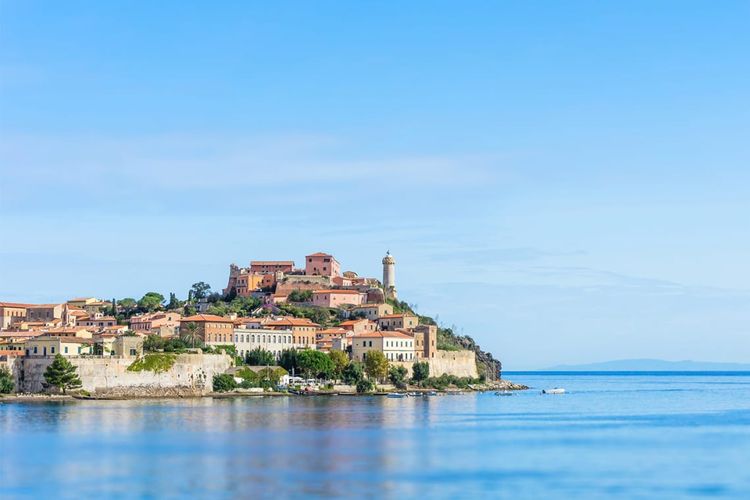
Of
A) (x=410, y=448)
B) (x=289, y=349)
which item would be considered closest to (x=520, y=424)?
(x=410, y=448)

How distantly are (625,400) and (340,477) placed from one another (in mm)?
48640

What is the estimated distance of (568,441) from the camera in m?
41.7

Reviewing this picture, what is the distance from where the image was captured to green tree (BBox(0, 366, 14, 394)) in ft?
205

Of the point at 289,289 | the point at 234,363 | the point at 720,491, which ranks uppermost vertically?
the point at 289,289

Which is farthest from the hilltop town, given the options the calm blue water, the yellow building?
the calm blue water

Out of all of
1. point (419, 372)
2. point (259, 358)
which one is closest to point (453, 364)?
point (419, 372)

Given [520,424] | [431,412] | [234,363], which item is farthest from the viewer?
[234,363]

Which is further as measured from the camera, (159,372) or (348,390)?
(348,390)

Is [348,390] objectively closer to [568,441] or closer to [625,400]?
[625,400]

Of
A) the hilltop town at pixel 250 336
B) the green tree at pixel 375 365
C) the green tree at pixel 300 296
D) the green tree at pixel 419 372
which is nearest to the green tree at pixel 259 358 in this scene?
the hilltop town at pixel 250 336

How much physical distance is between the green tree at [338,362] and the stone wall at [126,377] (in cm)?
913

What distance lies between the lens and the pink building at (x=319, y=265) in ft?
323

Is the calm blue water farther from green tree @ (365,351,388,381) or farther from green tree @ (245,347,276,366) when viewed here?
green tree @ (365,351,388,381)

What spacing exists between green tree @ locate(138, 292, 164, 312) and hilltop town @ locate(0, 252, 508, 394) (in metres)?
0.18
